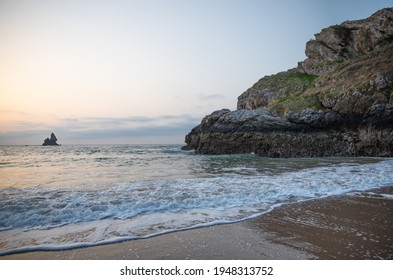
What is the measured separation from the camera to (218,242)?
357 cm

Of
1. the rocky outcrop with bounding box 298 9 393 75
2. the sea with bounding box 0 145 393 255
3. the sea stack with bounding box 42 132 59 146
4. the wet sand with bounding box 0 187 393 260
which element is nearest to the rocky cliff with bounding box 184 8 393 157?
A: the rocky outcrop with bounding box 298 9 393 75

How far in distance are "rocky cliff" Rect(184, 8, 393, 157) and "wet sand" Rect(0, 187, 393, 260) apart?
16.1m

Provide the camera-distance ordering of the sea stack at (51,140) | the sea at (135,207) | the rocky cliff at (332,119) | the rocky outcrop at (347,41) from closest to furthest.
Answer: the sea at (135,207) < the rocky cliff at (332,119) < the rocky outcrop at (347,41) < the sea stack at (51,140)

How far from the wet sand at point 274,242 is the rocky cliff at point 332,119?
53.0 feet

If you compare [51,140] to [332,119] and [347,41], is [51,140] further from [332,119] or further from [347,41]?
[332,119]

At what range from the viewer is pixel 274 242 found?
141 inches

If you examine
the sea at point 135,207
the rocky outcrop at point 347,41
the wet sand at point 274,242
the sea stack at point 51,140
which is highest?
the rocky outcrop at point 347,41

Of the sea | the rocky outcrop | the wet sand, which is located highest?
the rocky outcrop

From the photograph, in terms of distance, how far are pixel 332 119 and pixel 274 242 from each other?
65.2 ft

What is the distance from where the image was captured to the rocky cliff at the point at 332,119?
18281 mm

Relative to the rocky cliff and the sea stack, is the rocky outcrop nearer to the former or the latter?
the rocky cliff

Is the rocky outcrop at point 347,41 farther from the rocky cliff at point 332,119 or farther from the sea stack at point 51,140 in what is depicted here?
the sea stack at point 51,140

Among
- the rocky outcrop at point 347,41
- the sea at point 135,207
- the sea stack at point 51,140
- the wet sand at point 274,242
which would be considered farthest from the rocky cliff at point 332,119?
the sea stack at point 51,140

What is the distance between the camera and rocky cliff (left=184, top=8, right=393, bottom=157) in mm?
18281
